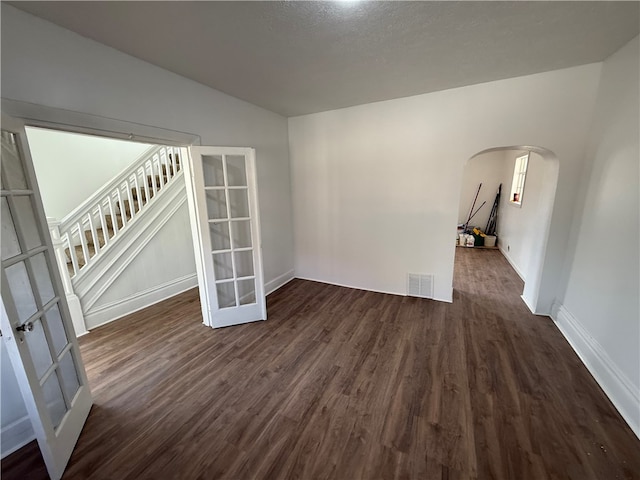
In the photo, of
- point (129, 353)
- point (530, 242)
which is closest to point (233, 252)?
point (129, 353)

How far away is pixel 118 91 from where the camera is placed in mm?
1974

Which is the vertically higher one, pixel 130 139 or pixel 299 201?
pixel 130 139

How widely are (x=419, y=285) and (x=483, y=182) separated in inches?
185

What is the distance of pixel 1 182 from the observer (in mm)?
1327

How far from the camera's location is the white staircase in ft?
9.21

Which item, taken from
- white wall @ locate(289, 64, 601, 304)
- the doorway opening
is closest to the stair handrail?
white wall @ locate(289, 64, 601, 304)

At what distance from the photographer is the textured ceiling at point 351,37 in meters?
1.52

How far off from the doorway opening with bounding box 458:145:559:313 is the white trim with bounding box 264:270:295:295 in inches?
121

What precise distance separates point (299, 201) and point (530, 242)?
3563 mm

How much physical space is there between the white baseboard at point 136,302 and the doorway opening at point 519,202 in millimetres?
4357

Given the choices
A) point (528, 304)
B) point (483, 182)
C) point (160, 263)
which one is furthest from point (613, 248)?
point (483, 182)

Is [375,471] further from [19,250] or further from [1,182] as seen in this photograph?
[1,182]

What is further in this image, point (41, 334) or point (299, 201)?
point (299, 201)

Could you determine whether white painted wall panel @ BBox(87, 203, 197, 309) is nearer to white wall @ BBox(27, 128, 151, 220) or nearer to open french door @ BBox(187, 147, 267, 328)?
open french door @ BBox(187, 147, 267, 328)
